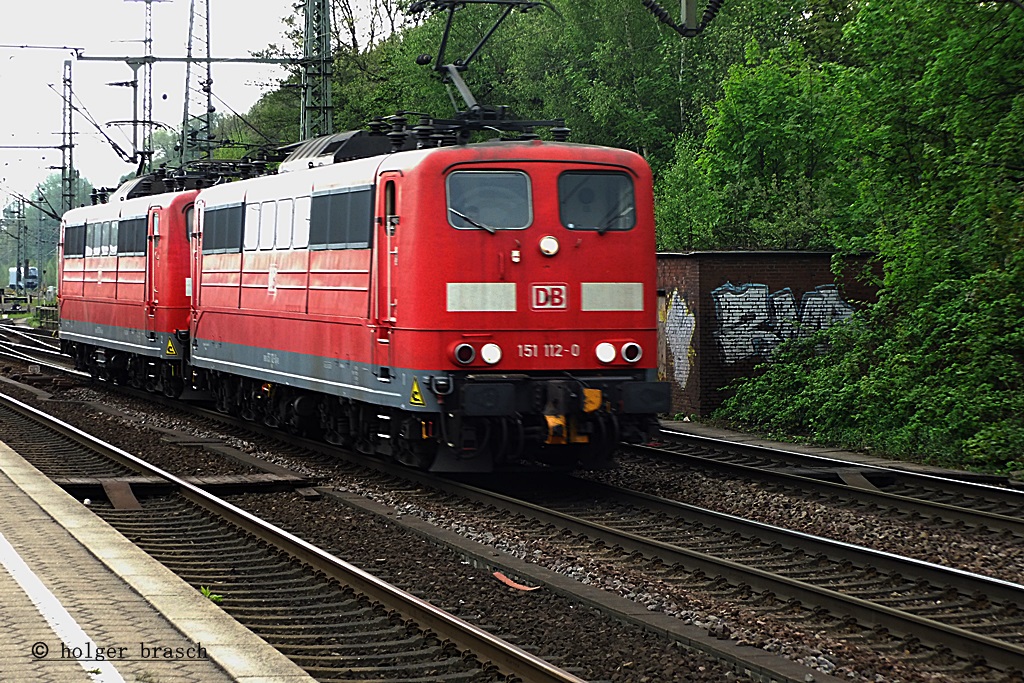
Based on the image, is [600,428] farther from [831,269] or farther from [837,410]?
[831,269]

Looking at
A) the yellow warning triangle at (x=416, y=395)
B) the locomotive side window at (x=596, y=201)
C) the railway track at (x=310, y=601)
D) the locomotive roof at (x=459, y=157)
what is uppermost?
the locomotive roof at (x=459, y=157)

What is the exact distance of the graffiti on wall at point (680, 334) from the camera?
20.8m

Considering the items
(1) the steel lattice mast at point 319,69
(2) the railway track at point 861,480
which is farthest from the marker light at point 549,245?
(1) the steel lattice mast at point 319,69

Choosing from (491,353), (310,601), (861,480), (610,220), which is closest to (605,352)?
(491,353)

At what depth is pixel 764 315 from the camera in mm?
20703

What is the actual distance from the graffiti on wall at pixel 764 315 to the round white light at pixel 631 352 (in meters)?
7.09

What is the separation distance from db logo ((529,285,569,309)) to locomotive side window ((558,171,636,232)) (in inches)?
23.5

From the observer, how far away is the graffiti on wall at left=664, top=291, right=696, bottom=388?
2080 cm

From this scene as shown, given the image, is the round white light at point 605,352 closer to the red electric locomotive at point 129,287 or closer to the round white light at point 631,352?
the round white light at point 631,352

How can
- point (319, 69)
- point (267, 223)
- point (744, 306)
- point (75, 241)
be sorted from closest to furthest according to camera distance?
point (267, 223) < point (744, 306) < point (319, 69) < point (75, 241)

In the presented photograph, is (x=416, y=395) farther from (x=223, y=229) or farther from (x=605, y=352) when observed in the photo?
(x=223, y=229)

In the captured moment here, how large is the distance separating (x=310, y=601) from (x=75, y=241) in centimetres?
2133

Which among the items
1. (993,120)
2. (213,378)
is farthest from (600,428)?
(213,378)

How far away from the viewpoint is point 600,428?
13383 mm
